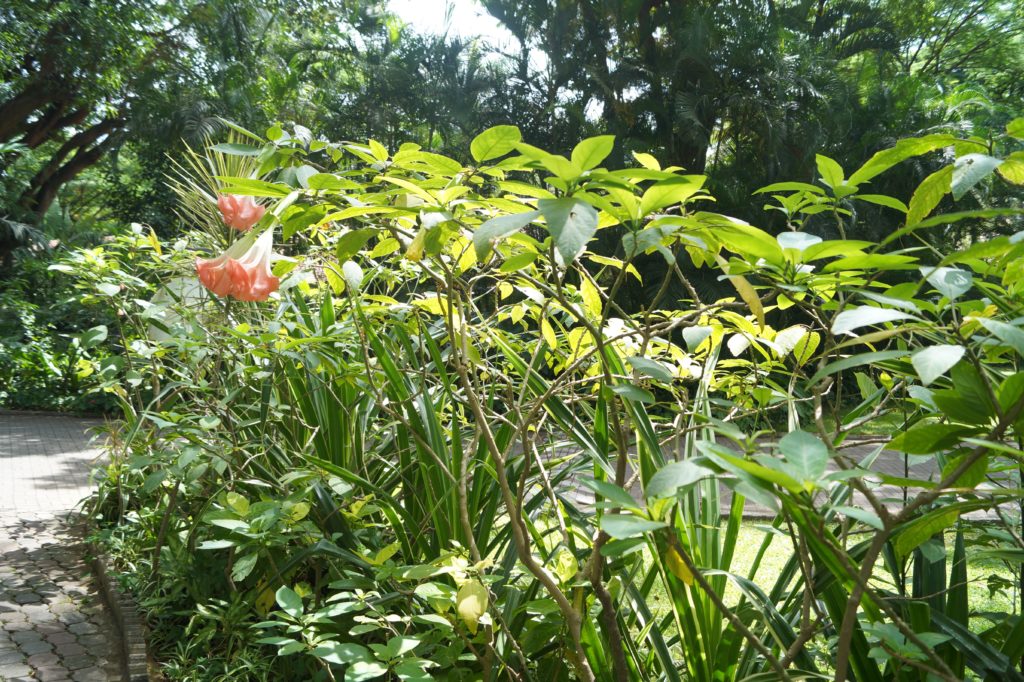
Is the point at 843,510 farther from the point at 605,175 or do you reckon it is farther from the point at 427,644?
the point at 427,644

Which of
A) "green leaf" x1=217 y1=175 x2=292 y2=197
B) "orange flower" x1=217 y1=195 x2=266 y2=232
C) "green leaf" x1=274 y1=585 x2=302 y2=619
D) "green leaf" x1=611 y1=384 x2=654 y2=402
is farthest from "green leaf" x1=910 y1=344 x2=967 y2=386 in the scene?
"orange flower" x1=217 y1=195 x2=266 y2=232

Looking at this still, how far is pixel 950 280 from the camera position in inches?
39.7

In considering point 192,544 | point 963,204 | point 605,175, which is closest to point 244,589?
point 192,544

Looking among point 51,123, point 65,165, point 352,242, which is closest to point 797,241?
point 352,242

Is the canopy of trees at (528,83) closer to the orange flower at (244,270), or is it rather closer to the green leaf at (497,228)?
the orange flower at (244,270)

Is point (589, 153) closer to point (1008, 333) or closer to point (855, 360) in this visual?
point (855, 360)

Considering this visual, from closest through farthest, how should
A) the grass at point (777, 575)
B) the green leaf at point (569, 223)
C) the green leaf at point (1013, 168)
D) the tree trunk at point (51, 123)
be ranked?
the green leaf at point (569, 223) → the green leaf at point (1013, 168) → the grass at point (777, 575) → the tree trunk at point (51, 123)

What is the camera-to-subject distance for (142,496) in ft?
13.9

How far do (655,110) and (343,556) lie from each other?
35.3ft

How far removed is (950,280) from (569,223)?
488 mm

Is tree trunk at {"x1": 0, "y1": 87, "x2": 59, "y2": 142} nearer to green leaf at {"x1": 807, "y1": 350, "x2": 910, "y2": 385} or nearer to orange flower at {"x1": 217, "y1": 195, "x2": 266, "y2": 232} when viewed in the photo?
orange flower at {"x1": 217, "y1": 195, "x2": 266, "y2": 232}

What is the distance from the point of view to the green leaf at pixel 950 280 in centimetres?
100

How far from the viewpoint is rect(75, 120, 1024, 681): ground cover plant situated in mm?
1077

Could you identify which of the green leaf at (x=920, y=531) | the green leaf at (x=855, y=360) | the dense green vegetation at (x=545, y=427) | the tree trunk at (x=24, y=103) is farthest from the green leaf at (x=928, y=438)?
the tree trunk at (x=24, y=103)
